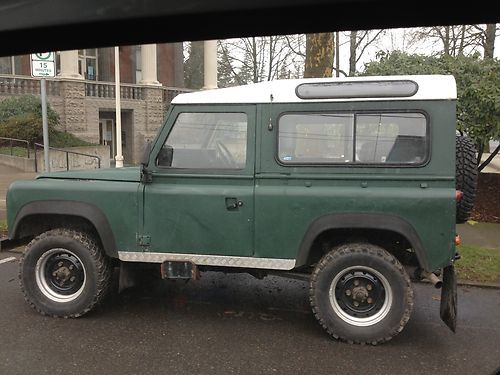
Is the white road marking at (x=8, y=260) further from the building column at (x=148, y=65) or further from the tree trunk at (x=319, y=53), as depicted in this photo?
the building column at (x=148, y=65)

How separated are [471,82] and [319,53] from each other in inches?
106

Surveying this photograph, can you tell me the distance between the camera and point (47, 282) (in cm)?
455

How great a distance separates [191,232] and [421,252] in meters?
1.82

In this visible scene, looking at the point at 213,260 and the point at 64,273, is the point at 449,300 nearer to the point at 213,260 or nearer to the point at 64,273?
the point at 213,260

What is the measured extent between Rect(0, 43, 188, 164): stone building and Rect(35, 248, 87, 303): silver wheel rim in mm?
14724

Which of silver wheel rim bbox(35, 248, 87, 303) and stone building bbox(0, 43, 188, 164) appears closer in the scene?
silver wheel rim bbox(35, 248, 87, 303)

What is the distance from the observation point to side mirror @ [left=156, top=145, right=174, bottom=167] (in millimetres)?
4402

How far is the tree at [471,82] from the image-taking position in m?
8.66

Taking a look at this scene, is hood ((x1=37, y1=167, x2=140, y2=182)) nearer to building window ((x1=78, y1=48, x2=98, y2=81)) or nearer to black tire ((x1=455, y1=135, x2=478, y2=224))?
black tire ((x1=455, y1=135, x2=478, y2=224))

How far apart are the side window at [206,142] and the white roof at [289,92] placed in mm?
136

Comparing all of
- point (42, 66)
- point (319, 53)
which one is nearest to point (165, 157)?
point (42, 66)

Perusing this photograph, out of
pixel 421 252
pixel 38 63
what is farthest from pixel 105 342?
pixel 38 63

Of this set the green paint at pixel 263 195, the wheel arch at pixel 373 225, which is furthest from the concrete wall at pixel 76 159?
the wheel arch at pixel 373 225

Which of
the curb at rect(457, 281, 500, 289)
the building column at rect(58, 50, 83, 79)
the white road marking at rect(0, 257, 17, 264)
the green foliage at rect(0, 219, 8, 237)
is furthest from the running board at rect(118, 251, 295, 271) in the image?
the building column at rect(58, 50, 83, 79)
